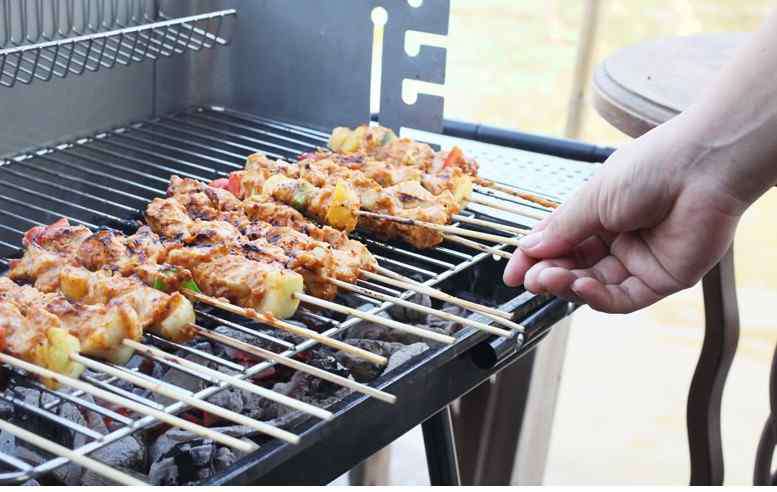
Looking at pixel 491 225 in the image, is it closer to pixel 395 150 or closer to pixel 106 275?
pixel 395 150

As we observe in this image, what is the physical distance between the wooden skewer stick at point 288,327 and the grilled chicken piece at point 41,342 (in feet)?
0.97

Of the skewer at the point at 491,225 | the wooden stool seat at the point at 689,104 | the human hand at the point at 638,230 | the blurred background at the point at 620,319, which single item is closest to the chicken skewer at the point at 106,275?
the human hand at the point at 638,230

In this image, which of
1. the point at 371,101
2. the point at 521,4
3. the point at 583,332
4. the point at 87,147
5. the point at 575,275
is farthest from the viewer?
the point at 521,4

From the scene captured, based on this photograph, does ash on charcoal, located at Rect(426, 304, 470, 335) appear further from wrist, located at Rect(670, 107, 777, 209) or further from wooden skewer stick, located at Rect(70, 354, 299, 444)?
wooden skewer stick, located at Rect(70, 354, 299, 444)

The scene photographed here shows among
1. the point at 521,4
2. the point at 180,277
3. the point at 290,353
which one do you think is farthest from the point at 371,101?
the point at 521,4

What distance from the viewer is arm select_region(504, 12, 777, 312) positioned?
6.04 ft

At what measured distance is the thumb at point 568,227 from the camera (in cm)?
203

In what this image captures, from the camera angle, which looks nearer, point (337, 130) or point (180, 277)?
point (180, 277)

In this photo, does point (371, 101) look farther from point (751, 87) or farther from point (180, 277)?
point (751, 87)

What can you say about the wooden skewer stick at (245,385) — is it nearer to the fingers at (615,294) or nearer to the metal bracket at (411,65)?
the fingers at (615,294)

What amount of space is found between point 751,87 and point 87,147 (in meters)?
1.69

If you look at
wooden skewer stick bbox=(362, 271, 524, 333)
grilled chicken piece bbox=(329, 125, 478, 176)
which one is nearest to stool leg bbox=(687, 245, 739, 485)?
grilled chicken piece bbox=(329, 125, 478, 176)

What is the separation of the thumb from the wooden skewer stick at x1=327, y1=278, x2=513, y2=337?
0.21 meters

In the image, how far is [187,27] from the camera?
3.08m
